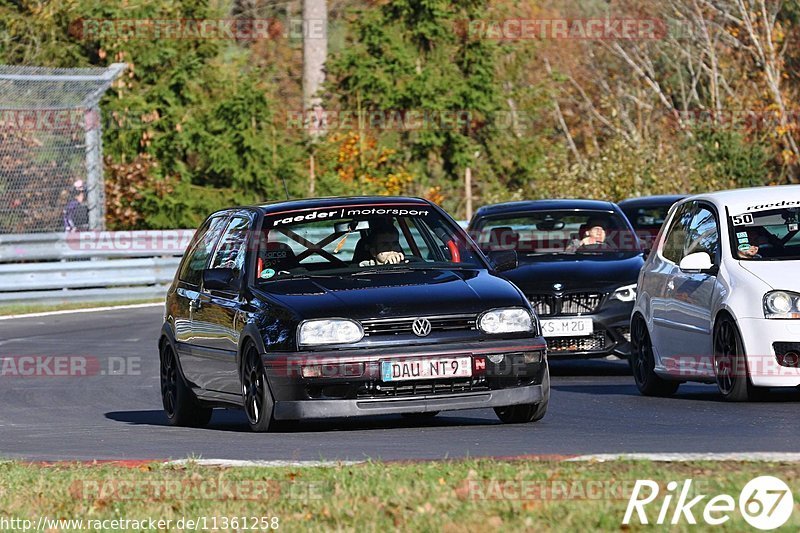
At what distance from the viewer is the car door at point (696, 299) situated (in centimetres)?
1233

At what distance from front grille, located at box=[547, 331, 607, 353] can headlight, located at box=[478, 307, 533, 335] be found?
5.31 metres

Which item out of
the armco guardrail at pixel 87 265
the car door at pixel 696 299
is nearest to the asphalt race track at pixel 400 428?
the car door at pixel 696 299

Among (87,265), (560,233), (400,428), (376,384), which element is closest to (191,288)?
(400,428)

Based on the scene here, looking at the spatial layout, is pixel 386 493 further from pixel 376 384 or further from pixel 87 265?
pixel 87 265

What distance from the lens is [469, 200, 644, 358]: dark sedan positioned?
15727mm

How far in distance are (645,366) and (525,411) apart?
2.90 meters

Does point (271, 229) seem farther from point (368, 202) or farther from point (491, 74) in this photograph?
point (491, 74)

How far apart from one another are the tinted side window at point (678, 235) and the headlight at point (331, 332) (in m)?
3.81

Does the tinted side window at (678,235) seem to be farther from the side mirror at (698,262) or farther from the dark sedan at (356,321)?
the dark sedan at (356,321)

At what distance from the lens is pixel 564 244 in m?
17.7

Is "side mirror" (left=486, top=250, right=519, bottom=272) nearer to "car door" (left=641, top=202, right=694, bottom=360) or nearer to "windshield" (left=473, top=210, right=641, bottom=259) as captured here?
"car door" (left=641, top=202, right=694, bottom=360)

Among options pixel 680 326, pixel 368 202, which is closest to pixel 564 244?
pixel 680 326

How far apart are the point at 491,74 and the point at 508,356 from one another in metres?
33.1

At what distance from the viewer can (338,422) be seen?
11.6 metres
